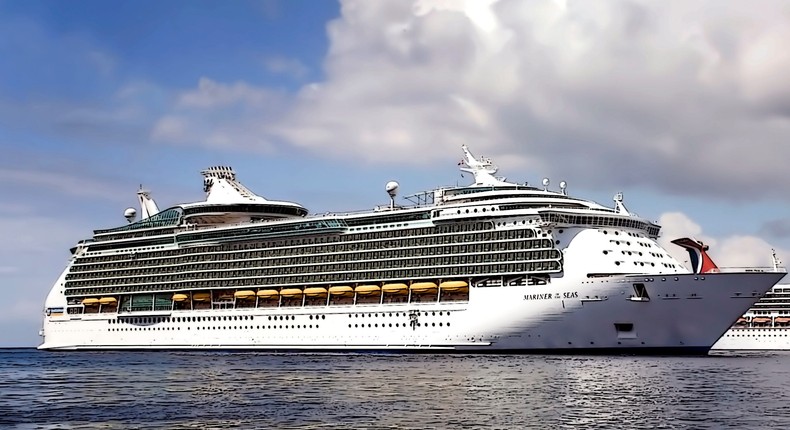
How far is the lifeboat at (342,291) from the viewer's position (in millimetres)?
90938

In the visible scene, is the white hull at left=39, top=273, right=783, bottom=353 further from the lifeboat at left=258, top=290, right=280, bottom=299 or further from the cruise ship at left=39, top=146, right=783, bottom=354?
the lifeboat at left=258, top=290, right=280, bottom=299

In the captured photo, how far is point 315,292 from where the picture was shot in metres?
93.9

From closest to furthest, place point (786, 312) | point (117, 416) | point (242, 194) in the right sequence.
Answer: point (117, 416) < point (242, 194) < point (786, 312)

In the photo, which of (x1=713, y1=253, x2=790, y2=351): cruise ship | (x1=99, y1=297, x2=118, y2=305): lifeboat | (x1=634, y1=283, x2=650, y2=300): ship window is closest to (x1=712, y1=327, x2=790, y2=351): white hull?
(x1=713, y1=253, x2=790, y2=351): cruise ship

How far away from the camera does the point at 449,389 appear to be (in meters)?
48.4

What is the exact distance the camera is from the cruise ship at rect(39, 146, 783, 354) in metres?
74.6

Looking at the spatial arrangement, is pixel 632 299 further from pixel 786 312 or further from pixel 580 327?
pixel 786 312

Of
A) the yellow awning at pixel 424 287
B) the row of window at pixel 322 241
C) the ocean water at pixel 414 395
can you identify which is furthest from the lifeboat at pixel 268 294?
the ocean water at pixel 414 395

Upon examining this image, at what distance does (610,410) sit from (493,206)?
44182 mm

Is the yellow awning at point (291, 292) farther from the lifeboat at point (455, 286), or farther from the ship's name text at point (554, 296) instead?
the ship's name text at point (554, 296)

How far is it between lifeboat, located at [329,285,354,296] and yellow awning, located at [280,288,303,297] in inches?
179

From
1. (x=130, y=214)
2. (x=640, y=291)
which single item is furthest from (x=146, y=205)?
(x=640, y=291)

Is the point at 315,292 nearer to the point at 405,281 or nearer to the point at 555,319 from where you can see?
the point at 405,281

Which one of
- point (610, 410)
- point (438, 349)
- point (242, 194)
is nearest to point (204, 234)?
point (242, 194)
